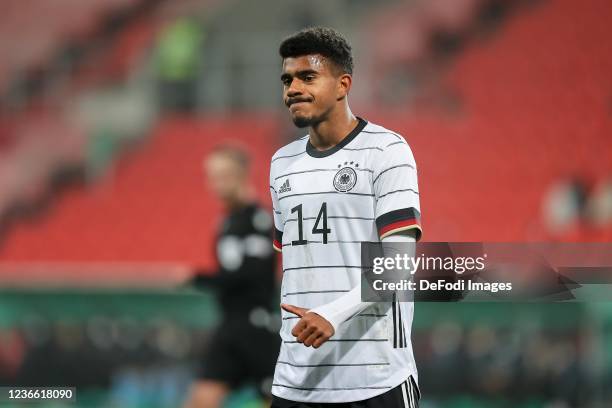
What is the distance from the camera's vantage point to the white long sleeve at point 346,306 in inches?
92.5

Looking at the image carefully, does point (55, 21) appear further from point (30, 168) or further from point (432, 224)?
point (432, 224)

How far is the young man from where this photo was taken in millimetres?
2504

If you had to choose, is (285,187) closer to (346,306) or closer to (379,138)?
(379,138)

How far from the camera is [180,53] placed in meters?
12.5

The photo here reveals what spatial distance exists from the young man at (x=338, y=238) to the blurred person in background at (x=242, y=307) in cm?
267

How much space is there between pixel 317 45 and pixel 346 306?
683 millimetres

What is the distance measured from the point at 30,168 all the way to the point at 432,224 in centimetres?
527

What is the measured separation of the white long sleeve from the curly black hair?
50 centimetres

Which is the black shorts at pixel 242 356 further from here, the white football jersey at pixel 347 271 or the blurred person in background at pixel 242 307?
the white football jersey at pixel 347 271

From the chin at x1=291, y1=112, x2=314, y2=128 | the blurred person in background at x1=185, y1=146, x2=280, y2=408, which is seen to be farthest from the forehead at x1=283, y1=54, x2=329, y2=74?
the blurred person in background at x1=185, y1=146, x2=280, y2=408

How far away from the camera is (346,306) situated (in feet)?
7.83

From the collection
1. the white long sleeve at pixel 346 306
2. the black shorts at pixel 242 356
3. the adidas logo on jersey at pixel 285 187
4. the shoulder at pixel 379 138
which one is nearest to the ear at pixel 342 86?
the shoulder at pixel 379 138

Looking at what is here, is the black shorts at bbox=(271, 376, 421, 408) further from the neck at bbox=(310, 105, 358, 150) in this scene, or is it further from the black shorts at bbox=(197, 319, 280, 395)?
the black shorts at bbox=(197, 319, 280, 395)

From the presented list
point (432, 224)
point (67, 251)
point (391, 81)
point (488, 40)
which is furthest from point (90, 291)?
point (488, 40)
